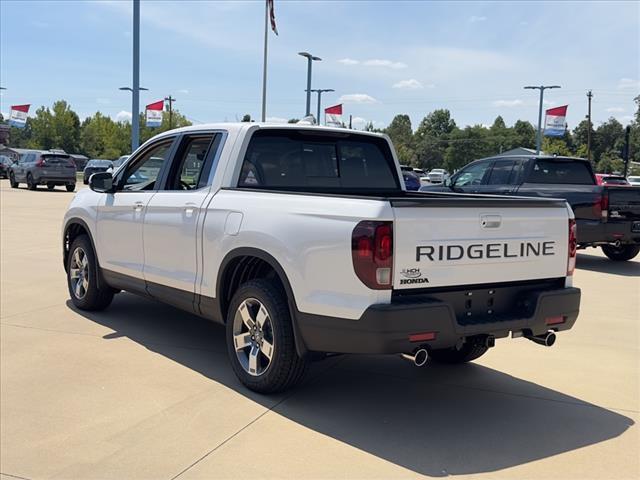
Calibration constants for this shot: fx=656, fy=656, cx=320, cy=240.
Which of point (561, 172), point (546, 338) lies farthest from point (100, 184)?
point (561, 172)

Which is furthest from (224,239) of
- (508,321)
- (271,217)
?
(508,321)

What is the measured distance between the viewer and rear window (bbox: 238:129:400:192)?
5.04m

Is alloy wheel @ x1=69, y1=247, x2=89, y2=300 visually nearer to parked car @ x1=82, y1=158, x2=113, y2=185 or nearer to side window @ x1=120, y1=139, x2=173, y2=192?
side window @ x1=120, y1=139, x2=173, y2=192

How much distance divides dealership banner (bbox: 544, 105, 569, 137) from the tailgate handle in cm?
3905

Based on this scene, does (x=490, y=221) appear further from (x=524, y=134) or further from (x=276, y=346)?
(x=524, y=134)

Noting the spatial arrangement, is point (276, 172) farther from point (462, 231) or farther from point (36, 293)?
point (36, 293)

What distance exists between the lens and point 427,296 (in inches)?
149

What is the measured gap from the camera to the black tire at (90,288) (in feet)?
21.1

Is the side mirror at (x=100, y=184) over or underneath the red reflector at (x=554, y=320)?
over

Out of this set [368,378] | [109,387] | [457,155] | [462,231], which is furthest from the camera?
[457,155]

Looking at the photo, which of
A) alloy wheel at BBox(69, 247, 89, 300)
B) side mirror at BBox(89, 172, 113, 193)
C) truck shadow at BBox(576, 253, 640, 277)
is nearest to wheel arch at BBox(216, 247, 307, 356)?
side mirror at BBox(89, 172, 113, 193)

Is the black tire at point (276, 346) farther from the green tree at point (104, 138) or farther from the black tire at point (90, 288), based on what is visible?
the green tree at point (104, 138)

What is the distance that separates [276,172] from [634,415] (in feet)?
9.95

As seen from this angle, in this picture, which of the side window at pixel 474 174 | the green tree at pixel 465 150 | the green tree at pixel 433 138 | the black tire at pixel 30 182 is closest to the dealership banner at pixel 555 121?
the black tire at pixel 30 182
